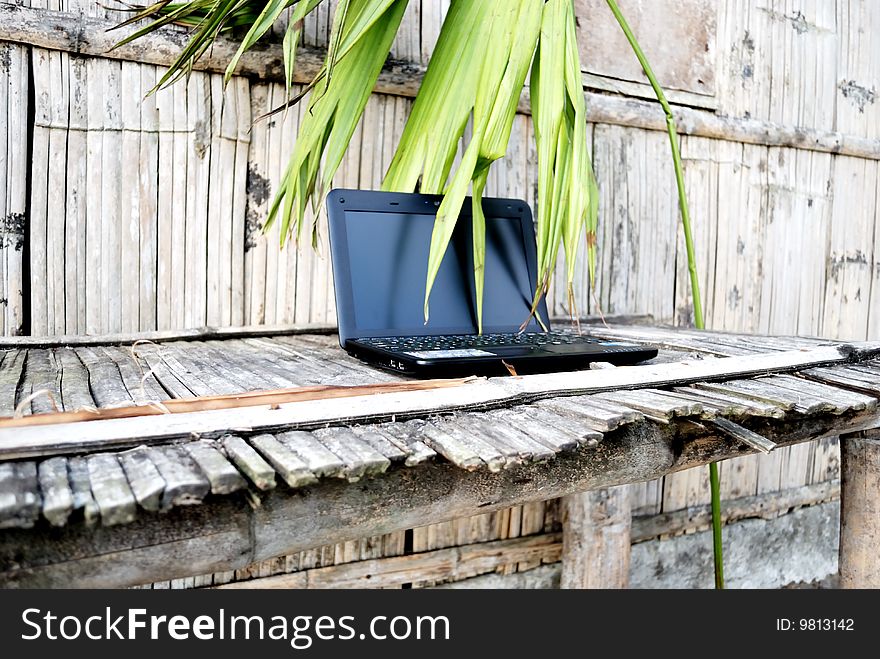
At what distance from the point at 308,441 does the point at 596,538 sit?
1.20 m

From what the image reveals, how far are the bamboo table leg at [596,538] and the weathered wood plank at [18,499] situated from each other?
1.30m

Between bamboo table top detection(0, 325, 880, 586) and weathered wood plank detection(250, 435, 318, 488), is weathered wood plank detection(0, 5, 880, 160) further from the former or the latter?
weathered wood plank detection(250, 435, 318, 488)

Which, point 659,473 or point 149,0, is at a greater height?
point 149,0

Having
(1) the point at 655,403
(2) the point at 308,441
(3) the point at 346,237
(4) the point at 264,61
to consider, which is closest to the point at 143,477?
(2) the point at 308,441

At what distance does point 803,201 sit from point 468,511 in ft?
5.57

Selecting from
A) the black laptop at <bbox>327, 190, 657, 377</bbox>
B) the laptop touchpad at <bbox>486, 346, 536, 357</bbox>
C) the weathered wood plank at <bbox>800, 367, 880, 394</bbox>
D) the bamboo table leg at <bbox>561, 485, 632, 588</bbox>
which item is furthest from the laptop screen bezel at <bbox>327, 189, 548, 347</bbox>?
the bamboo table leg at <bbox>561, 485, 632, 588</bbox>

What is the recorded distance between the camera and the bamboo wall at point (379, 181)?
1.17m

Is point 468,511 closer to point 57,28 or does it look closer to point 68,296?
point 68,296

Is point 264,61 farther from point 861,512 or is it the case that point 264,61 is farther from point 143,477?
point 861,512

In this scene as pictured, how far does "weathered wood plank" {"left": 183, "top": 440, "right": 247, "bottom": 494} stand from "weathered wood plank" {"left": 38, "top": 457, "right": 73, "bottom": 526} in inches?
3.4

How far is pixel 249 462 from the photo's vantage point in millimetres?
522

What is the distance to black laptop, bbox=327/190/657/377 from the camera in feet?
3.09
